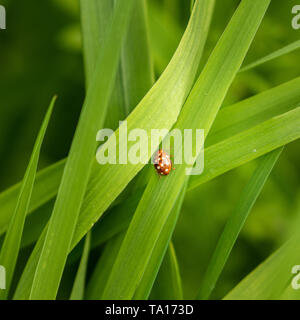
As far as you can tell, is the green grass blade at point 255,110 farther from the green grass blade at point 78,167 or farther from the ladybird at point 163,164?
the green grass blade at point 78,167

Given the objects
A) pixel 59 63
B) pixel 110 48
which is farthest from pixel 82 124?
pixel 59 63

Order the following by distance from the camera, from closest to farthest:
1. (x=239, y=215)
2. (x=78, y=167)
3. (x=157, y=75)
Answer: (x=78, y=167) → (x=239, y=215) → (x=157, y=75)

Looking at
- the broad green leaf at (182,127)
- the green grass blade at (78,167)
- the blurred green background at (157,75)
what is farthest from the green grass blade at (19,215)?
the blurred green background at (157,75)

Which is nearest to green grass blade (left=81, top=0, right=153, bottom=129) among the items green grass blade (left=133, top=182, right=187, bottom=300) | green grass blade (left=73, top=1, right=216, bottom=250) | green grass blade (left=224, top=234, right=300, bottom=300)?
green grass blade (left=73, top=1, right=216, bottom=250)

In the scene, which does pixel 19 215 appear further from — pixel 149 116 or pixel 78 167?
pixel 149 116

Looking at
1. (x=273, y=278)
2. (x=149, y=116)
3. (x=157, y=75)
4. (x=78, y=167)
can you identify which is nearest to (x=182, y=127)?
(x=149, y=116)
